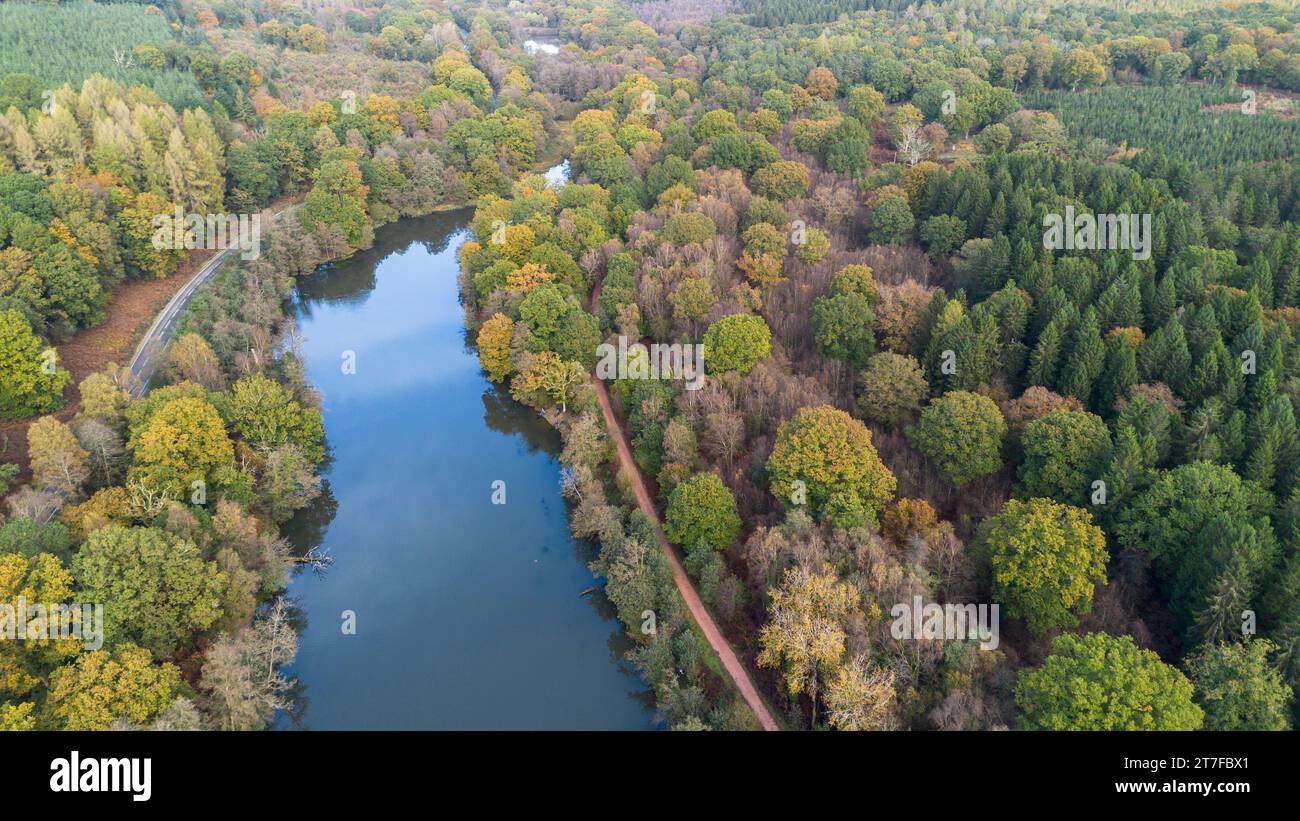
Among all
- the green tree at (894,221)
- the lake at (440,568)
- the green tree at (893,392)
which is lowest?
the lake at (440,568)

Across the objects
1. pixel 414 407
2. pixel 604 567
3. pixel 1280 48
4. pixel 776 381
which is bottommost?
pixel 604 567

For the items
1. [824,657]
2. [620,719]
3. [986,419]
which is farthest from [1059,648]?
[620,719]

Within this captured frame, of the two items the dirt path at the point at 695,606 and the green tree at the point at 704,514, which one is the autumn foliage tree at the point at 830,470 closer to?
the green tree at the point at 704,514

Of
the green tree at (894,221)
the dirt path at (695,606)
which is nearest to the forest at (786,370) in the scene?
the dirt path at (695,606)

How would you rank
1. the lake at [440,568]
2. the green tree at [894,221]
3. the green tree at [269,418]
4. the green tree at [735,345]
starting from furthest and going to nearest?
1. the green tree at [894,221]
2. the green tree at [735,345]
3. the green tree at [269,418]
4. the lake at [440,568]

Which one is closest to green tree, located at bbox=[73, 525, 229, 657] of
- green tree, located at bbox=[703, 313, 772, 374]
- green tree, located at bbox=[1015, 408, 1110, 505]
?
green tree, located at bbox=[703, 313, 772, 374]

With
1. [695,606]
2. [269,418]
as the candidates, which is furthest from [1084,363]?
[269,418]

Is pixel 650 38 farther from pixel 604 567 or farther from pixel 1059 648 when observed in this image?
pixel 1059 648
